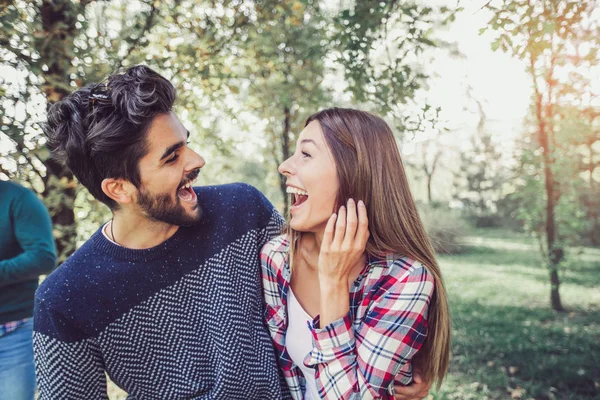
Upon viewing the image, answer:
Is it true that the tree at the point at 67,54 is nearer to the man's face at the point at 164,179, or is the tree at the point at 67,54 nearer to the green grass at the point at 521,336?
the man's face at the point at 164,179

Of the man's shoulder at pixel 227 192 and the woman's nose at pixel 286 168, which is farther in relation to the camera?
the man's shoulder at pixel 227 192

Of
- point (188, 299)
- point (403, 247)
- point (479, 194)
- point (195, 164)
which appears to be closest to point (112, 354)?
point (188, 299)

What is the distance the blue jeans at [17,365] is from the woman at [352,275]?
185cm

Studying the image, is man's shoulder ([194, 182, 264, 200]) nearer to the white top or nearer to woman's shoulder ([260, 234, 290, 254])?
woman's shoulder ([260, 234, 290, 254])

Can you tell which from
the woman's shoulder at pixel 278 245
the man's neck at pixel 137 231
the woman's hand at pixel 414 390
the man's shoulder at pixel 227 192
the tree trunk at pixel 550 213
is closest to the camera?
the woman's hand at pixel 414 390

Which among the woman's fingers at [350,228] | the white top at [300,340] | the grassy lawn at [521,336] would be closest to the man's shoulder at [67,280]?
the white top at [300,340]

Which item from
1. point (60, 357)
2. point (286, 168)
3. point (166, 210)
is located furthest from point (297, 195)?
point (60, 357)

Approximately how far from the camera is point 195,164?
2.30m

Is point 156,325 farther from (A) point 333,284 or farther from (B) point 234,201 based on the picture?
(A) point 333,284

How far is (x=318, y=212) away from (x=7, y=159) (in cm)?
238

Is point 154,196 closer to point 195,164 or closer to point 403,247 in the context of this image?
point 195,164

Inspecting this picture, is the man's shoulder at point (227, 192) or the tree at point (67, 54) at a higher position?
the tree at point (67, 54)

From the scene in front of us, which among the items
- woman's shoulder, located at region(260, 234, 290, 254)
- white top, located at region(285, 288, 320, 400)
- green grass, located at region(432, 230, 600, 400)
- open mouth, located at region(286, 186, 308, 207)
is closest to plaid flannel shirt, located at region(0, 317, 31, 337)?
woman's shoulder, located at region(260, 234, 290, 254)

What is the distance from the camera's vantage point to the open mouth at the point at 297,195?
7.49ft
